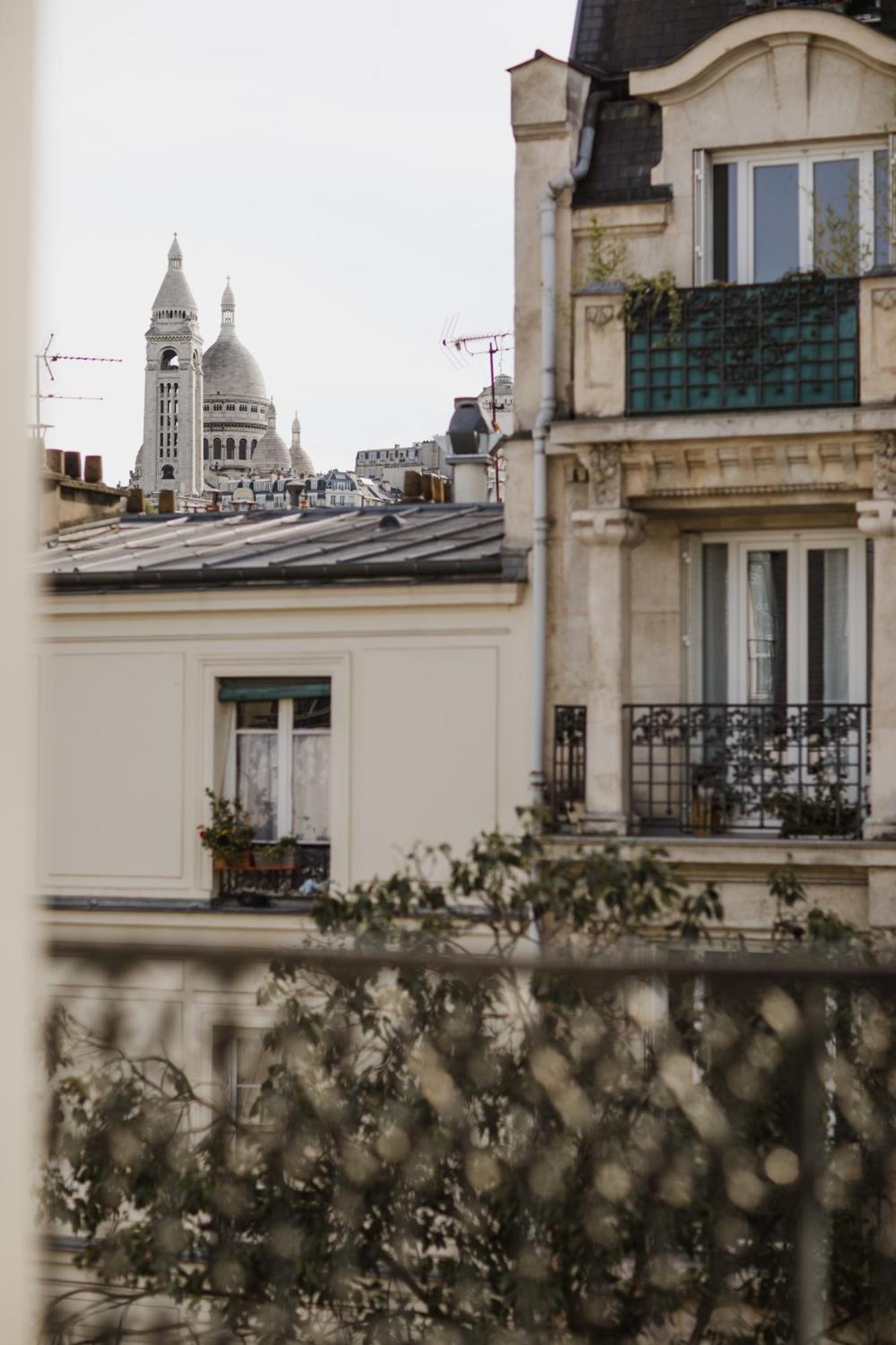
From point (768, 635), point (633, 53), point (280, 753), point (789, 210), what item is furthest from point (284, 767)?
point (633, 53)

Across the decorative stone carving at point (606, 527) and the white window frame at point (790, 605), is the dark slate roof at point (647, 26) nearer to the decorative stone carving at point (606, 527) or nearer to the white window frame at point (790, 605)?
the decorative stone carving at point (606, 527)

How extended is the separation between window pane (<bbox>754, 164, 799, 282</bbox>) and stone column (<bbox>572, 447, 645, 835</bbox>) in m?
1.98

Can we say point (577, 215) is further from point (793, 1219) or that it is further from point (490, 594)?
point (793, 1219)

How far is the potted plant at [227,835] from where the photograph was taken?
14.1 meters

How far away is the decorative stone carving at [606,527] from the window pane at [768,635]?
1.23 metres

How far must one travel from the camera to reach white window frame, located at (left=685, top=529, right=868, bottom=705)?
44.0 ft

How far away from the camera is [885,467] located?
1252 cm

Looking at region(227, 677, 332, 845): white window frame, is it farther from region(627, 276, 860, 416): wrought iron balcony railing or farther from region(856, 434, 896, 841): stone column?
region(856, 434, 896, 841): stone column

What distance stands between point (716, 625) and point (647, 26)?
16.3ft

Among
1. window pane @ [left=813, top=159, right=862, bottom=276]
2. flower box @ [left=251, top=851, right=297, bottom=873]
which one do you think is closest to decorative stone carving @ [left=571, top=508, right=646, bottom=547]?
window pane @ [left=813, top=159, right=862, bottom=276]

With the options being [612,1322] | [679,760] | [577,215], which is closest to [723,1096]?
[612,1322]

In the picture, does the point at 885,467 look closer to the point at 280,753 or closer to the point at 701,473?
the point at 701,473

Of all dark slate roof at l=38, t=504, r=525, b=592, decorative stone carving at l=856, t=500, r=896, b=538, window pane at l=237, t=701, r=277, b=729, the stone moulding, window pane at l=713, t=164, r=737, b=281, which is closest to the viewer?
decorative stone carving at l=856, t=500, r=896, b=538

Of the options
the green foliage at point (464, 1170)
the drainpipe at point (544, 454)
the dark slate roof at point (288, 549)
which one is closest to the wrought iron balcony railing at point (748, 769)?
the drainpipe at point (544, 454)
